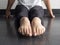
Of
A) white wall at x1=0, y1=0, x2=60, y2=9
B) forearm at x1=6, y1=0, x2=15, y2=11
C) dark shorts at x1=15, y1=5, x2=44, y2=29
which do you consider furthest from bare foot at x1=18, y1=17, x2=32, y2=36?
white wall at x1=0, y1=0, x2=60, y2=9

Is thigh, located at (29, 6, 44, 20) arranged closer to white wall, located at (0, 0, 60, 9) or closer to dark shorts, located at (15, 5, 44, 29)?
dark shorts, located at (15, 5, 44, 29)

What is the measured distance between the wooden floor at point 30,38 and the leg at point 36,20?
5cm

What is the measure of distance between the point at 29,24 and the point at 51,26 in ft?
0.98

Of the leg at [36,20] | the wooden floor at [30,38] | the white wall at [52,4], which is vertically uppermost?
the leg at [36,20]

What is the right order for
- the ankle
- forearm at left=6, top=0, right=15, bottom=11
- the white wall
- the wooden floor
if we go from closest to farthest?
the wooden floor, the ankle, forearm at left=6, top=0, right=15, bottom=11, the white wall

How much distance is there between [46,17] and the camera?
175 centimetres

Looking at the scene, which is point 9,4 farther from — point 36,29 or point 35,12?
point 36,29

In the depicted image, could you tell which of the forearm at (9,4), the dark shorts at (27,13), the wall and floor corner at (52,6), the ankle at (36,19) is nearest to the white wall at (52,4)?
the wall and floor corner at (52,6)

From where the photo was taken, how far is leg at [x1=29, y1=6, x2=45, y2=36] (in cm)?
126

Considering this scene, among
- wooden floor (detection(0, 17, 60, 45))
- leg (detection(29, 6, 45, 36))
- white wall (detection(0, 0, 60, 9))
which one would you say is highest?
leg (detection(29, 6, 45, 36))

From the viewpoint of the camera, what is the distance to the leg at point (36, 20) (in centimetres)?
126

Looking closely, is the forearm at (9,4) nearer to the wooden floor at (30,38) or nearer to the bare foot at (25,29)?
the wooden floor at (30,38)

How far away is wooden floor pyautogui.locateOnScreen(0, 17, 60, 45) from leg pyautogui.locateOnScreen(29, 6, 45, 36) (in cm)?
5

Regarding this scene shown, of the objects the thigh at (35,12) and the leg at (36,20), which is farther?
the thigh at (35,12)
